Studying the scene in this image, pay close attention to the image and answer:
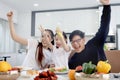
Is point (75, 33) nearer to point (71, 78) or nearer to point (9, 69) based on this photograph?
point (71, 78)

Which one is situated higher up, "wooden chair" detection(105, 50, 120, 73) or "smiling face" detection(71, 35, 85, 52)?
"smiling face" detection(71, 35, 85, 52)

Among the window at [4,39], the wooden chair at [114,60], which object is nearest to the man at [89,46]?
the wooden chair at [114,60]

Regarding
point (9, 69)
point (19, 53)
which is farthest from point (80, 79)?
point (19, 53)

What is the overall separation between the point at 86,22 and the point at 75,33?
4352 millimetres

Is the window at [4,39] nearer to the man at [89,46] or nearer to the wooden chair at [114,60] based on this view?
the wooden chair at [114,60]

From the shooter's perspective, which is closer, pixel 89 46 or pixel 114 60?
pixel 89 46

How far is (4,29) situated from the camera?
5973mm

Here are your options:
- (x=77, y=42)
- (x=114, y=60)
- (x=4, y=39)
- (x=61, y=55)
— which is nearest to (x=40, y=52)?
(x=61, y=55)

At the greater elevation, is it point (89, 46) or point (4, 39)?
point (4, 39)

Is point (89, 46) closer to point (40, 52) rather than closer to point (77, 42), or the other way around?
point (77, 42)

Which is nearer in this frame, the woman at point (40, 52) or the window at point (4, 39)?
Answer: the woman at point (40, 52)

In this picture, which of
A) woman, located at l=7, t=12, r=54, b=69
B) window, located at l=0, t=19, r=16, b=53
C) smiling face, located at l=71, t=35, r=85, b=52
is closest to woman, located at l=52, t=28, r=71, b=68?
woman, located at l=7, t=12, r=54, b=69

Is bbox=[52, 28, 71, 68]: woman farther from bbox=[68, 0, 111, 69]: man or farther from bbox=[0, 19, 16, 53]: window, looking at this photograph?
bbox=[0, 19, 16, 53]: window

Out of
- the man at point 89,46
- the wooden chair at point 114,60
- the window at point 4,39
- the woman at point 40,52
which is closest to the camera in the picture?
the man at point 89,46
